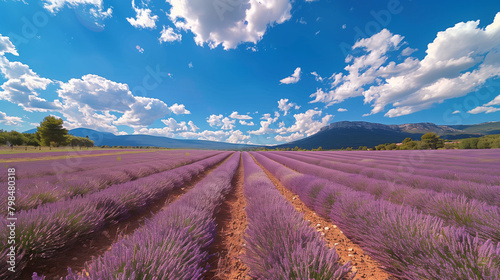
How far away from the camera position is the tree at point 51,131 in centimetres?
2447

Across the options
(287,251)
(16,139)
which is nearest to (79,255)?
(287,251)

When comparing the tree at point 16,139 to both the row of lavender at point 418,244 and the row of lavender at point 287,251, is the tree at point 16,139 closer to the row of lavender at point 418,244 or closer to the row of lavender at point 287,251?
the row of lavender at point 287,251

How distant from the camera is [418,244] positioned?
1371mm

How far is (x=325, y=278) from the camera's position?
1.12 metres

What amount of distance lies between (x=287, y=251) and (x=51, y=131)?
40.3 meters

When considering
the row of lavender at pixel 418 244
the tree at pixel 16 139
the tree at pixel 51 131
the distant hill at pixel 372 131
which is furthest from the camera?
the distant hill at pixel 372 131

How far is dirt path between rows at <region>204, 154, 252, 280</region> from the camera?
67.0 inches

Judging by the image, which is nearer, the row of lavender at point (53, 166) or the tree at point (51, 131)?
the row of lavender at point (53, 166)

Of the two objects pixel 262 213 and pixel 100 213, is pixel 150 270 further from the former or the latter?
pixel 100 213

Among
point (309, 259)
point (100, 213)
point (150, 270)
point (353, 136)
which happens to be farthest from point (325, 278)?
point (353, 136)

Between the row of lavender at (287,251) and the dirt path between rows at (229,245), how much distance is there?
25 cm

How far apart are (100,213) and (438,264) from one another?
3951mm

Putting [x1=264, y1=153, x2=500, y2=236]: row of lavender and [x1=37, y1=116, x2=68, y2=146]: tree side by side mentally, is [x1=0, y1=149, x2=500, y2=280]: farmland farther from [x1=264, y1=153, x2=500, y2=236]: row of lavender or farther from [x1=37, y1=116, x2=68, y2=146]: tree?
[x1=37, y1=116, x2=68, y2=146]: tree

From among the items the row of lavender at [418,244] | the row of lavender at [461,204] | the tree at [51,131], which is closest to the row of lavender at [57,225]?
the row of lavender at [418,244]
